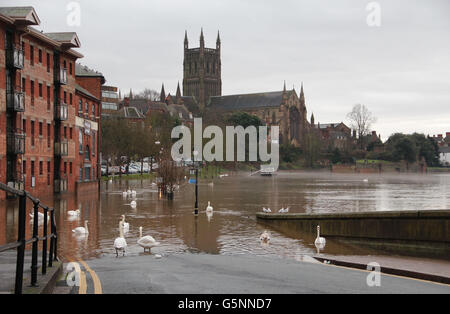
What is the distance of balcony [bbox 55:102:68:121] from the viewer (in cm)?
4203

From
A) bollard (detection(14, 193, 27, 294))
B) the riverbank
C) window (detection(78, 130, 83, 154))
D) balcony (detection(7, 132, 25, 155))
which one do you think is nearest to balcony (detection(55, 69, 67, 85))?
window (detection(78, 130, 83, 154))

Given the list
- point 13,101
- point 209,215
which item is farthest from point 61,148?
point 209,215

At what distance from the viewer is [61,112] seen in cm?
4228

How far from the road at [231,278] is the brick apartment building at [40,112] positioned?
2379cm

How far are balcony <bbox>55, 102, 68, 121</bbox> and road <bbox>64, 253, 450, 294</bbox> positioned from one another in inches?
1198

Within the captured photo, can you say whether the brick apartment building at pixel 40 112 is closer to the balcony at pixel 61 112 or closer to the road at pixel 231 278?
the balcony at pixel 61 112

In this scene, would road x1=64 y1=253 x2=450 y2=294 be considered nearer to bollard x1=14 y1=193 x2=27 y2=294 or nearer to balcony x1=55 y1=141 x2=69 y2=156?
bollard x1=14 y1=193 x2=27 y2=294

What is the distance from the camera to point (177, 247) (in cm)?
1770

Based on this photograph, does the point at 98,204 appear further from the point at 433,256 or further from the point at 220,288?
the point at 220,288

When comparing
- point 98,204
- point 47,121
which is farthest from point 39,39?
point 98,204

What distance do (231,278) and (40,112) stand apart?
3213 cm
